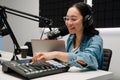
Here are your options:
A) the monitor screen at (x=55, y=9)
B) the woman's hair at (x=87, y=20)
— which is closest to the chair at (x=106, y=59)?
the woman's hair at (x=87, y=20)

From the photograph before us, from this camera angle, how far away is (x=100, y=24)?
8.46ft

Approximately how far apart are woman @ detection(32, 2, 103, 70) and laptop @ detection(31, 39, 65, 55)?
0.09m

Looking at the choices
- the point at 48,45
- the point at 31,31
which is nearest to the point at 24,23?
the point at 31,31

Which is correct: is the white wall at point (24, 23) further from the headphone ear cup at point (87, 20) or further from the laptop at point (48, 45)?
the laptop at point (48, 45)

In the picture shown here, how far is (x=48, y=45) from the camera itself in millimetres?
1276

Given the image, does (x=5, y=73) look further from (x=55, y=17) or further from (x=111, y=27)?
(x=55, y=17)

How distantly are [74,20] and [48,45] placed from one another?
1.05 feet

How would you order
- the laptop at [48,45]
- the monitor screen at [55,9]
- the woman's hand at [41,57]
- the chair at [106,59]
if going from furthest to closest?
the monitor screen at [55,9], the chair at [106,59], the laptop at [48,45], the woman's hand at [41,57]

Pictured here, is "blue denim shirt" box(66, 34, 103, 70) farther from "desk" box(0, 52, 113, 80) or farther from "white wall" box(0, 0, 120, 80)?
"white wall" box(0, 0, 120, 80)

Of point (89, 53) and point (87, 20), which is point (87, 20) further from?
point (89, 53)

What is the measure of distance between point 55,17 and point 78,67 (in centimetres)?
199

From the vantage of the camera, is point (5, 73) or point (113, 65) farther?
point (113, 65)

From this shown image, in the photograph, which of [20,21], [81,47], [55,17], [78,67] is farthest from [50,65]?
[20,21]

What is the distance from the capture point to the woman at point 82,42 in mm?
1204
